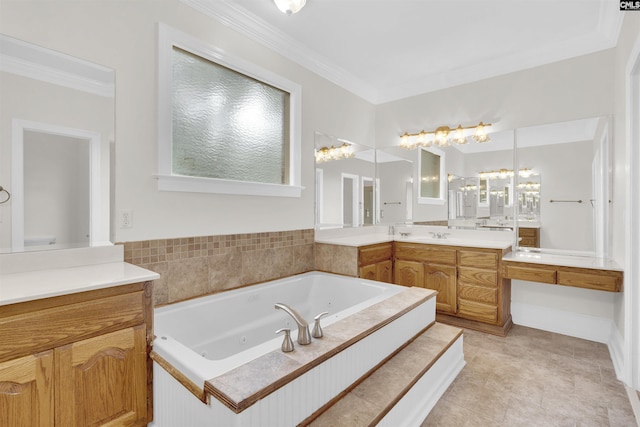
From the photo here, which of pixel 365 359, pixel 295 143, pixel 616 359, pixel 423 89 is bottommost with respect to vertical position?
pixel 616 359

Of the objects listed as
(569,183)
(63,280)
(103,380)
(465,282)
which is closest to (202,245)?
(63,280)

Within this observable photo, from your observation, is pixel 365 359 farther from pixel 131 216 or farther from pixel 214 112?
pixel 214 112

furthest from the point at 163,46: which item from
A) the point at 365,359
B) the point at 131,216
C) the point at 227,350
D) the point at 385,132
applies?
the point at 385,132

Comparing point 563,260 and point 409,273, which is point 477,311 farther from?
point 563,260

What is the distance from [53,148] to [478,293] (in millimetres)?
3487

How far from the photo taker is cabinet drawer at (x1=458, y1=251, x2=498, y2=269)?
2.96 m

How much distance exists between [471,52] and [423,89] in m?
0.74

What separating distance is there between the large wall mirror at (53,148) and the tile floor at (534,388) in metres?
2.34

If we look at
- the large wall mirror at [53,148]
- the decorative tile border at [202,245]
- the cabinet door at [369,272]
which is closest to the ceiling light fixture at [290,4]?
the large wall mirror at [53,148]

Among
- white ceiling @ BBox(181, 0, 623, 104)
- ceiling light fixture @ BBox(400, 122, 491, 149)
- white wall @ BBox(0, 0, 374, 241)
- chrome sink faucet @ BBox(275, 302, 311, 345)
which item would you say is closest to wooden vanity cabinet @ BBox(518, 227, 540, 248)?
ceiling light fixture @ BBox(400, 122, 491, 149)

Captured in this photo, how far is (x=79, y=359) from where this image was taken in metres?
1.37

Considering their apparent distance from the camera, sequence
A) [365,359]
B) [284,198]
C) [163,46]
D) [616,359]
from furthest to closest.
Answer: [284,198], [616,359], [163,46], [365,359]

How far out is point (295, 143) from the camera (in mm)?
3146

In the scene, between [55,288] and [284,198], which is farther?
[284,198]
